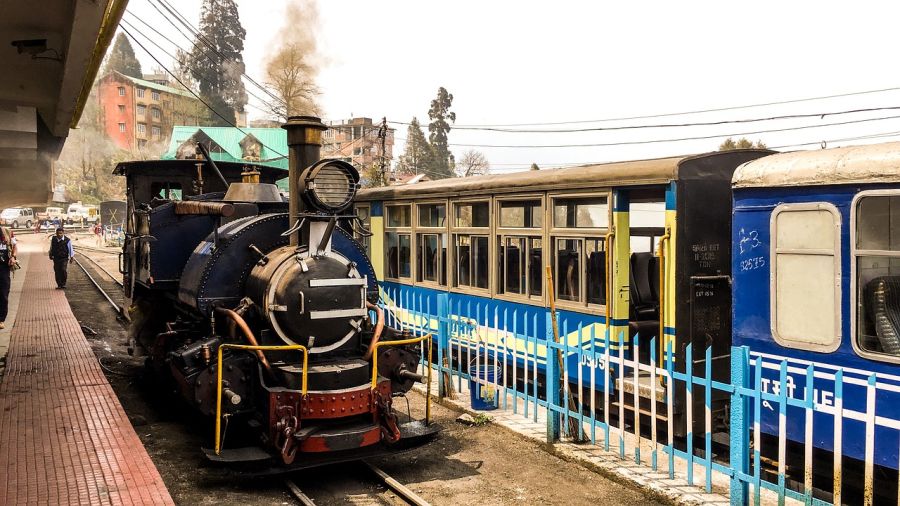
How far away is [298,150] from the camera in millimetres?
6320

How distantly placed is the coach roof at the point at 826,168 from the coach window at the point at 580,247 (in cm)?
175

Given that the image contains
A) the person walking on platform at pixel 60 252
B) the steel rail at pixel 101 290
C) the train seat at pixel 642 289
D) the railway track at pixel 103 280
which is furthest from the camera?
the railway track at pixel 103 280

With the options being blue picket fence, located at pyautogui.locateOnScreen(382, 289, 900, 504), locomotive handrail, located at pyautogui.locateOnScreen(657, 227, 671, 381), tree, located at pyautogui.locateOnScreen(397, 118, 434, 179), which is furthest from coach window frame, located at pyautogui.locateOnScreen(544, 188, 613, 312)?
tree, located at pyautogui.locateOnScreen(397, 118, 434, 179)

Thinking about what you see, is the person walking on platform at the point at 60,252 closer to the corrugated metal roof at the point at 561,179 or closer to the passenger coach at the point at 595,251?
the corrugated metal roof at the point at 561,179

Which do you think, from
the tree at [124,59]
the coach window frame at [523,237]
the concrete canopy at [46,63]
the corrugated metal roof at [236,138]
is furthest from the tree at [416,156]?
the coach window frame at [523,237]

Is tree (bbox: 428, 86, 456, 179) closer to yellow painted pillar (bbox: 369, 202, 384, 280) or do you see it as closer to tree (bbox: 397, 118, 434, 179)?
tree (bbox: 397, 118, 434, 179)

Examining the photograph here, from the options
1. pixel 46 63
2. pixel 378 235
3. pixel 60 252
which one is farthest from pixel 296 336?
pixel 60 252

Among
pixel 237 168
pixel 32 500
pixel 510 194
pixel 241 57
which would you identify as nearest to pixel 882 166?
pixel 510 194

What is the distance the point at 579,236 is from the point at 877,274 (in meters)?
3.24

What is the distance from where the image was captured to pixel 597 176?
7.54m

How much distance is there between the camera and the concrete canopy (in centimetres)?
605

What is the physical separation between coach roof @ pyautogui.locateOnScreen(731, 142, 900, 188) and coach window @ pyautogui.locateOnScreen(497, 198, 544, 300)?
2.80 m

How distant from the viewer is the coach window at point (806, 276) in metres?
5.38

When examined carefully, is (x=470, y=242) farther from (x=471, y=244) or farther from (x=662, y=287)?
(x=662, y=287)
